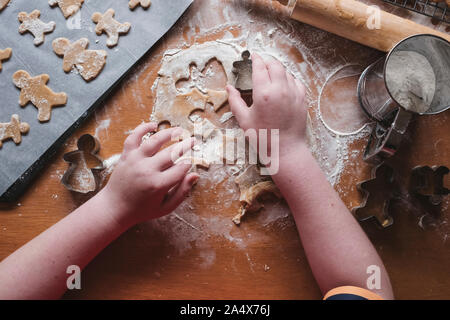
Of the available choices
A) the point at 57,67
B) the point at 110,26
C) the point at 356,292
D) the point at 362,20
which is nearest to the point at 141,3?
the point at 110,26

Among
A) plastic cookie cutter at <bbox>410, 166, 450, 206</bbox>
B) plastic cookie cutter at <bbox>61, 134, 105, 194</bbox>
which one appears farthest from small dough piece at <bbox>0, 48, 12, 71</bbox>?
plastic cookie cutter at <bbox>410, 166, 450, 206</bbox>

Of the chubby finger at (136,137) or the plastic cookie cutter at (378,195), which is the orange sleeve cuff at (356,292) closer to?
the plastic cookie cutter at (378,195)

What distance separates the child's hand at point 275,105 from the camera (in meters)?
0.67

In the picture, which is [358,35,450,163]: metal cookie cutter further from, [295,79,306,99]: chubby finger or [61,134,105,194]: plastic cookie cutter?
[61,134,105,194]: plastic cookie cutter

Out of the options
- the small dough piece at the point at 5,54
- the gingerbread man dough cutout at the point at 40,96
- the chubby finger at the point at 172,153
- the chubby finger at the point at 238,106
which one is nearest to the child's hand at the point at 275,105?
the chubby finger at the point at 238,106

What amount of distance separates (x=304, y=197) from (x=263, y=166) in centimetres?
11

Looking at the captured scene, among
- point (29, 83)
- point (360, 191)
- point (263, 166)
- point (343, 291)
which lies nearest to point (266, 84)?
point (263, 166)

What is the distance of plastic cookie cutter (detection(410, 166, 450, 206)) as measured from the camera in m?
0.70

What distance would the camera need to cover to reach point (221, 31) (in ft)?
2.48

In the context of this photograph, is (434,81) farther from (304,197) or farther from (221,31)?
(221,31)

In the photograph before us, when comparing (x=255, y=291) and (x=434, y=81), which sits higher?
(x=434, y=81)

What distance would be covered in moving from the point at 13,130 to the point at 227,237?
0.53 m

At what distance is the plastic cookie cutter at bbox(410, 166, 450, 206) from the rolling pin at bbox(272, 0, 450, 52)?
28 cm

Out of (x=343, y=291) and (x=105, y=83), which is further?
(x=105, y=83)
